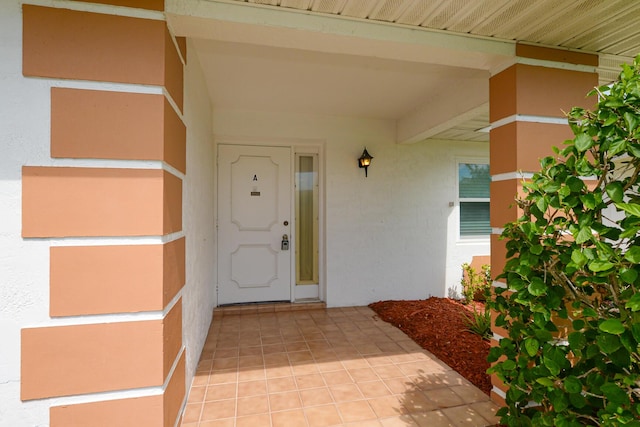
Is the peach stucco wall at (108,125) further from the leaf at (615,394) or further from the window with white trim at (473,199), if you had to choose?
the window with white trim at (473,199)

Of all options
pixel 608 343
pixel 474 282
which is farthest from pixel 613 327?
pixel 474 282

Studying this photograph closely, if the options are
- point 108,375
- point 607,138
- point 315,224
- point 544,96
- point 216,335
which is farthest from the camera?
point 315,224

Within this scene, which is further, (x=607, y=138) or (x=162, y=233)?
(x=162, y=233)

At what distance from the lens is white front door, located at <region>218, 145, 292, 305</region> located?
398 cm

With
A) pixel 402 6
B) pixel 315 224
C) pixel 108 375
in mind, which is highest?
pixel 402 6

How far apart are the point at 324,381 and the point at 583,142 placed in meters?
2.20

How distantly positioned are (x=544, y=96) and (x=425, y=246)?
2.82 m

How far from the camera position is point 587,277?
1.18 metres

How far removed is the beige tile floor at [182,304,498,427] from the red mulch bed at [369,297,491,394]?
10 centimetres

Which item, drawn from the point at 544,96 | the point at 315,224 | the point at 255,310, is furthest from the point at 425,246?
the point at 544,96

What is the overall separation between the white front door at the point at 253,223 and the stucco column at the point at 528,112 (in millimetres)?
2658

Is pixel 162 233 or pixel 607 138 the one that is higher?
pixel 607 138

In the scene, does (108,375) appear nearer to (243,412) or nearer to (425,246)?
(243,412)

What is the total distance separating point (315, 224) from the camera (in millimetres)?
4293
